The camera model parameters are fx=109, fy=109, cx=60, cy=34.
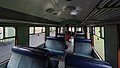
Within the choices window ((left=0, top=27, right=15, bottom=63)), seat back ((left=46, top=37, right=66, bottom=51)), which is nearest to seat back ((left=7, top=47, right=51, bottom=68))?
window ((left=0, top=27, right=15, bottom=63))

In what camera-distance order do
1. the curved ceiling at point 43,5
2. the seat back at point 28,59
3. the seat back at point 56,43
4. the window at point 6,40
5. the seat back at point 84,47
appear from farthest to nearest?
the seat back at point 56,43, the seat back at point 84,47, the window at point 6,40, the seat back at point 28,59, the curved ceiling at point 43,5

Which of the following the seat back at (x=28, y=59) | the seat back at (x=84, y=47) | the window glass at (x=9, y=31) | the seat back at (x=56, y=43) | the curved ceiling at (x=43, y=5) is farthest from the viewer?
the seat back at (x=56, y=43)

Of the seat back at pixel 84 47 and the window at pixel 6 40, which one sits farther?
the seat back at pixel 84 47

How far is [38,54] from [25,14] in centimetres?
85

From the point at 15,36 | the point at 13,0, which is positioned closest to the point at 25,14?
the point at 13,0

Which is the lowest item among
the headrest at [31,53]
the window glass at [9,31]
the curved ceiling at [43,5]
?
the headrest at [31,53]

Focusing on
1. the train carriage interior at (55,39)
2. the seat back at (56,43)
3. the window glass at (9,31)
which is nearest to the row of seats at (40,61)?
the train carriage interior at (55,39)

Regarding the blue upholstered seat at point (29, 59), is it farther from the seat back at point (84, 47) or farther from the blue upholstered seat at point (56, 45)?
the seat back at point (84, 47)

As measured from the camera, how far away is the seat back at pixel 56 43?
5.03 meters

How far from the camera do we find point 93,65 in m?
1.51

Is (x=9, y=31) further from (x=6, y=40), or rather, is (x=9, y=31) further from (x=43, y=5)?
(x=43, y=5)

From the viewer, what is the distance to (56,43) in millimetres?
5156

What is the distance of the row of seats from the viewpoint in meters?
1.55

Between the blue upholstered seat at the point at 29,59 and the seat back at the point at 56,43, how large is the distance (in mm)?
3013
